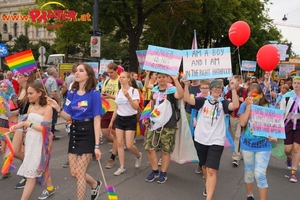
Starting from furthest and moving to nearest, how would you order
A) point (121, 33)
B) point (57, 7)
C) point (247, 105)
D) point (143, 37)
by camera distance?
point (143, 37), point (121, 33), point (57, 7), point (247, 105)

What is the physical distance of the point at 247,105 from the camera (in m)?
4.10

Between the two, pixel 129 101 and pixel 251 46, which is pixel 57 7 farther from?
pixel 251 46

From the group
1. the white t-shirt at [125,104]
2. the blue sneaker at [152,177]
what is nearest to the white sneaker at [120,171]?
the blue sneaker at [152,177]

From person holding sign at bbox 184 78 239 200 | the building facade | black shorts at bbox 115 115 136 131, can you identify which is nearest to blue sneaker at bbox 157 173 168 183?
black shorts at bbox 115 115 136 131

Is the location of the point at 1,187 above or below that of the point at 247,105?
below

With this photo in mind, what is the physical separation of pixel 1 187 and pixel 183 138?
2.89m

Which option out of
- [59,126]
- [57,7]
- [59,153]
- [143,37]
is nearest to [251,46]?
[143,37]

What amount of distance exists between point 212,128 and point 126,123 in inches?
69.8

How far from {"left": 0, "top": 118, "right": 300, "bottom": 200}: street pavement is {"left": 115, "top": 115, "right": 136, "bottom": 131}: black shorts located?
0.82 metres

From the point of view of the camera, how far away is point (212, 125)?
13.4ft

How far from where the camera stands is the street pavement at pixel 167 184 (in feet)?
15.1

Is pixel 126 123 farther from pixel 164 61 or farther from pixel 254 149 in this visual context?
pixel 254 149

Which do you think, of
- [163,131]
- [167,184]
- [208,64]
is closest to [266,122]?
[208,64]

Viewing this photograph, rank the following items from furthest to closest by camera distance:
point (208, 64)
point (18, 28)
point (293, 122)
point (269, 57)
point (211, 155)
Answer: point (18, 28) < point (293, 122) < point (269, 57) < point (208, 64) < point (211, 155)
